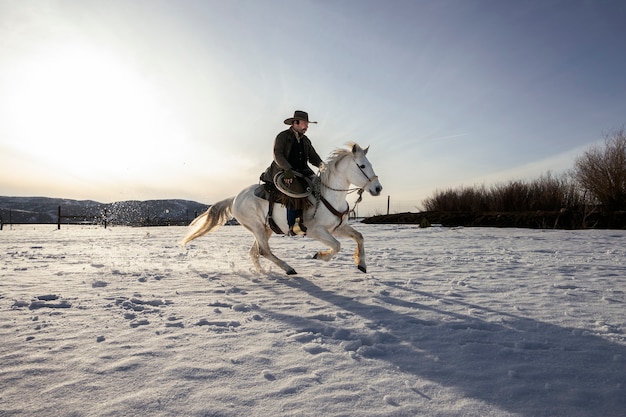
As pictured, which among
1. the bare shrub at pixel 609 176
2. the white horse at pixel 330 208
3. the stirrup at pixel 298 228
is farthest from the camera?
the bare shrub at pixel 609 176

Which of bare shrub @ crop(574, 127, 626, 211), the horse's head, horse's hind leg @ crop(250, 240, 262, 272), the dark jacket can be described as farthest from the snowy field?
bare shrub @ crop(574, 127, 626, 211)

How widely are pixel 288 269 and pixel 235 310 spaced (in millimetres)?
1948

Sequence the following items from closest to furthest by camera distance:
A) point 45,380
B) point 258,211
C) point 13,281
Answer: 1. point 45,380
2. point 13,281
3. point 258,211

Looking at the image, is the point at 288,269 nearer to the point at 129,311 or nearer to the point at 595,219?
the point at 129,311

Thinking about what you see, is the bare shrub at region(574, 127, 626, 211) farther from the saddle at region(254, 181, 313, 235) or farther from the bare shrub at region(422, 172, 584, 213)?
the saddle at region(254, 181, 313, 235)

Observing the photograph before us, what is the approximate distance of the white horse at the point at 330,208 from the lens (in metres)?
4.96

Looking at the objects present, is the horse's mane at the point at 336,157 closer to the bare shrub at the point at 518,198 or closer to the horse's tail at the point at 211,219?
the horse's tail at the point at 211,219

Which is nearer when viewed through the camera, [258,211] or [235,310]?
[235,310]

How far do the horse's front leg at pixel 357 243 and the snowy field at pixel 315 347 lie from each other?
47 centimetres

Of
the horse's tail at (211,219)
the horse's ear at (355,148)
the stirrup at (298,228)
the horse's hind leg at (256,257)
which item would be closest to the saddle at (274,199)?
the stirrup at (298,228)

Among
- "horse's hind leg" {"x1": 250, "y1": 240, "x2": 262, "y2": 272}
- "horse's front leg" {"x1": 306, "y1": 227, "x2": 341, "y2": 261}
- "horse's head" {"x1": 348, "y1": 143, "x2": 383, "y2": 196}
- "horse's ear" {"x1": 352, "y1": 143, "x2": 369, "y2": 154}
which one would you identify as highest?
"horse's ear" {"x1": 352, "y1": 143, "x2": 369, "y2": 154}

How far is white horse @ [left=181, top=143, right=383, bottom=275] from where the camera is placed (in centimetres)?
496

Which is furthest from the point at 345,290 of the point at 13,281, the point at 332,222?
the point at 13,281

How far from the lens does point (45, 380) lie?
5.88 ft
